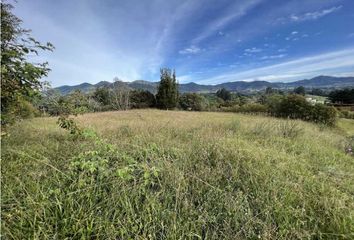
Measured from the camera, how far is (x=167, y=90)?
83.8 feet

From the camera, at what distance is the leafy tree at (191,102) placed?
→ 30.2 m

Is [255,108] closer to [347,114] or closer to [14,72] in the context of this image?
[347,114]

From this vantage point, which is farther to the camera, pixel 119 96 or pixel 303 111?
pixel 119 96

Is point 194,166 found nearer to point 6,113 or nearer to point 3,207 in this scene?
point 3,207

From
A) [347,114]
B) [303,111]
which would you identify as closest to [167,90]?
[303,111]

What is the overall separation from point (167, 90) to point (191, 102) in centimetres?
670

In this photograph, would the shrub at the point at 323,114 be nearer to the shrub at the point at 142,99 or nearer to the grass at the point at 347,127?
the grass at the point at 347,127

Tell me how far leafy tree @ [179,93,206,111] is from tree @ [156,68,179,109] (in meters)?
4.74

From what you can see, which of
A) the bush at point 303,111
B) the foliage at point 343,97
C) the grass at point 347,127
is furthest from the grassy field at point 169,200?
the foliage at point 343,97

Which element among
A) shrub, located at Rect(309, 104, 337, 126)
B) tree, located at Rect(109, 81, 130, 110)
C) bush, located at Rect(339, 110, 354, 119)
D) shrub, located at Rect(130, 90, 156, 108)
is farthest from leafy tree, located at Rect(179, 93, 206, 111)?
shrub, located at Rect(309, 104, 337, 126)

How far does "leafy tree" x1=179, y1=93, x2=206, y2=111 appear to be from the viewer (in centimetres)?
3025

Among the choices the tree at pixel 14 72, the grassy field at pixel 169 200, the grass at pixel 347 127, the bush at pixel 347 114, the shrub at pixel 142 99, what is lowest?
the bush at pixel 347 114

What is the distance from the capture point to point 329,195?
2.42 m

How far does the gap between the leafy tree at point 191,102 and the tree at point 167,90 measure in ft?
15.5
